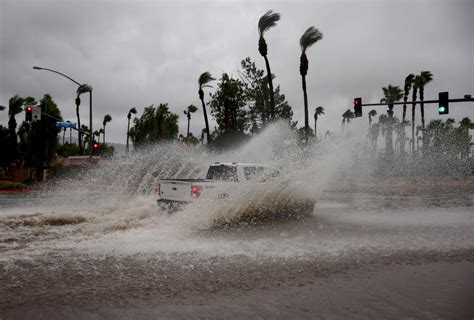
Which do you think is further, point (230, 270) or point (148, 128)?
point (148, 128)

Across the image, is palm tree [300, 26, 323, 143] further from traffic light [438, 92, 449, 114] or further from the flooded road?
the flooded road

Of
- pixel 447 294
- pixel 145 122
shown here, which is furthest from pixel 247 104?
pixel 447 294

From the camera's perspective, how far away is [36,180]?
42.4 metres

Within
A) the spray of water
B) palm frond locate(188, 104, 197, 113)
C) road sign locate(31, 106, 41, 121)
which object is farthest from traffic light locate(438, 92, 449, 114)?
palm frond locate(188, 104, 197, 113)

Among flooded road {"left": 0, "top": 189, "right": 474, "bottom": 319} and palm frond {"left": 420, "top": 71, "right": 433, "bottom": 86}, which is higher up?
palm frond {"left": 420, "top": 71, "right": 433, "bottom": 86}

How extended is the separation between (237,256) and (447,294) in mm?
3156

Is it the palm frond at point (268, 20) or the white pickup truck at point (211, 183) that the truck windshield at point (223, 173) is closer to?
the white pickup truck at point (211, 183)

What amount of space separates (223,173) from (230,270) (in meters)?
5.94

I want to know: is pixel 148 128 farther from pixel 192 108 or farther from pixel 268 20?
pixel 268 20

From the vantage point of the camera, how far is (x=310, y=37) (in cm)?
3344

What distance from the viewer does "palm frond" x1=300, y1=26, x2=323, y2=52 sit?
33.2 metres

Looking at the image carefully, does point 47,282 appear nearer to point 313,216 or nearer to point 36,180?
point 313,216

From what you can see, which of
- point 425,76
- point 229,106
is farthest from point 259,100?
point 425,76

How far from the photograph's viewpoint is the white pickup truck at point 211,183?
10.3 metres
